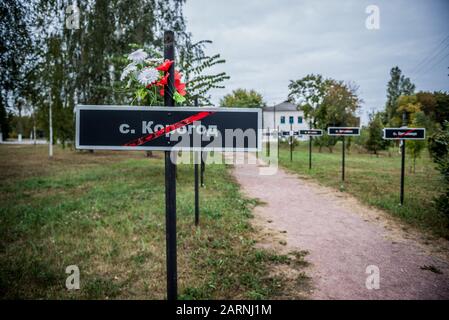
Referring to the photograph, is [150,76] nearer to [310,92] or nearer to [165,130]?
[165,130]

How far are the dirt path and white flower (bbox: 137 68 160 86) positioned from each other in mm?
2636

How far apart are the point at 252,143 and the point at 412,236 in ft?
15.2

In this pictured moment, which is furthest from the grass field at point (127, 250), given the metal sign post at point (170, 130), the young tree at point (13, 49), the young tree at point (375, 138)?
the young tree at point (375, 138)

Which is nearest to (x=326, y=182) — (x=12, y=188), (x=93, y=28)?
(x=12, y=188)

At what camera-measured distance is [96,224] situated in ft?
17.1

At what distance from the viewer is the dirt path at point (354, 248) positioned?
3.04 m

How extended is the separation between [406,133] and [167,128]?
6.97m

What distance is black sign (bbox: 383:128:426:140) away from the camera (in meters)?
6.61

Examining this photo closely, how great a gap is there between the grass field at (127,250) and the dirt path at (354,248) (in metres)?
0.37

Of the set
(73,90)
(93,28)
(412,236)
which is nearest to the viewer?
(412,236)

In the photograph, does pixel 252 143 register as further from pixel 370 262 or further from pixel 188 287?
pixel 370 262
